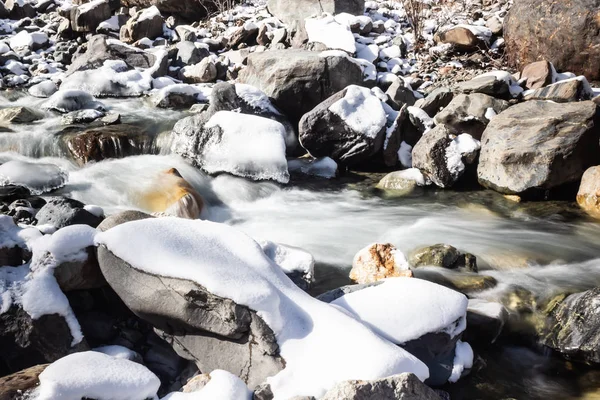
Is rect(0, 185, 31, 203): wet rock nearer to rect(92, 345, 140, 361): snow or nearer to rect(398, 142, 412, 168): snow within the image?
rect(92, 345, 140, 361): snow

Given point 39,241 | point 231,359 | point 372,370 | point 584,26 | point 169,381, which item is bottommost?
point 169,381

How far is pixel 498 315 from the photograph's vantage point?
3.60m

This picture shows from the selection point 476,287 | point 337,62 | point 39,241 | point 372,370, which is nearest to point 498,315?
point 476,287

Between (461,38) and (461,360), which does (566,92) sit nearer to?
(461,38)

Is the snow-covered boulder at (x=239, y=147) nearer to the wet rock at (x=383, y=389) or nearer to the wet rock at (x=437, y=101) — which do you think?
the wet rock at (x=437, y=101)

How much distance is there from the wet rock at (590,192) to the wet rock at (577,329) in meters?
2.30

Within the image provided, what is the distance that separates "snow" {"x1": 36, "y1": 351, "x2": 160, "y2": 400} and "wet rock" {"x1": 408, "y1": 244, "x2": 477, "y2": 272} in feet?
8.41

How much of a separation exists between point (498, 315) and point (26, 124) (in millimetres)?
6426

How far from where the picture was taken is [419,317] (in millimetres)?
2957


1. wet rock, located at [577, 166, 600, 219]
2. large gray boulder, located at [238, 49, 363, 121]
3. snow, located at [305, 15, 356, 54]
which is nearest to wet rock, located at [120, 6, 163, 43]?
snow, located at [305, 15, 356, 54]

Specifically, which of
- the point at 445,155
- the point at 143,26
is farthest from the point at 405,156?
the point at 143,26

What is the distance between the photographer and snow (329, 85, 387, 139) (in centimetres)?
662

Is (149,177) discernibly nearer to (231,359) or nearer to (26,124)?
(26,124)

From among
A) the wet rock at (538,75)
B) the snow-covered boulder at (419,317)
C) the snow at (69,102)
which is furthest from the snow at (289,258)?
the snow at (69,102)
